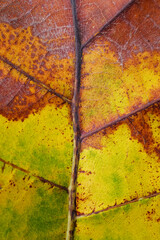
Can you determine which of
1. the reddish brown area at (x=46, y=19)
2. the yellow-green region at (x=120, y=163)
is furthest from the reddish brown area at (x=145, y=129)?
the reddish brown area at (x=46, y=19)

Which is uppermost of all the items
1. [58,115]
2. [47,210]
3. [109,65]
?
[109,65]

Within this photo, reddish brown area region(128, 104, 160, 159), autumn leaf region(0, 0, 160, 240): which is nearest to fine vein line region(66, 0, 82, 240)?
autumn leaf region(0, 0, 160, 240)

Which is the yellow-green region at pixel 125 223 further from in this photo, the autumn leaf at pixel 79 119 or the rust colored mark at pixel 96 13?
the rust colored mark at pixel 96 13

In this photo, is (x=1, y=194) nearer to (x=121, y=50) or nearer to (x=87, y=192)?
(x=87, y=192)

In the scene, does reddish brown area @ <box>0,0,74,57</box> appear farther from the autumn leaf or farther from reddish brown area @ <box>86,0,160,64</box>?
reddish brown area @ <box>86,0,160,64</box>

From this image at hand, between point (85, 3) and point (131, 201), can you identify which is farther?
point (131, 201)

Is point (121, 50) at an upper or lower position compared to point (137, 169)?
upper

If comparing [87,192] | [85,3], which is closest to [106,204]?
[87,192]

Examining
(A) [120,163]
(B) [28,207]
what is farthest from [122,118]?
(B) [28,207]
